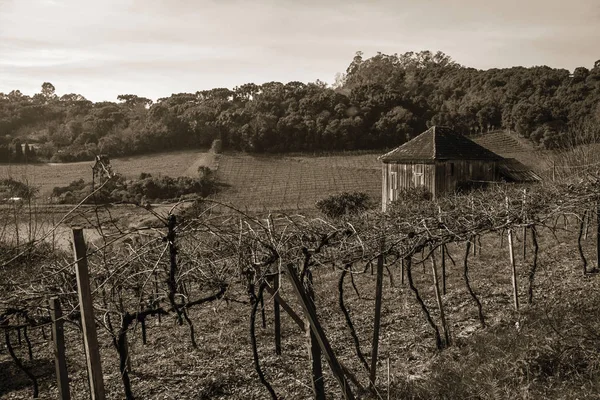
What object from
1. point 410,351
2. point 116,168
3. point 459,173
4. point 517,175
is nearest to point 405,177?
Result: point 459,173

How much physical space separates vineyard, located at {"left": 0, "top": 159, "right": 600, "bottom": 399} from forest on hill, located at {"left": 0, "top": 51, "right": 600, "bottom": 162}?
40.4 metres

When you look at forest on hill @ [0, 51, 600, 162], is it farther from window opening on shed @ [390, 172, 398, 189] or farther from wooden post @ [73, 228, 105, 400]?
wooden post @ [73, 228, 105, 400]

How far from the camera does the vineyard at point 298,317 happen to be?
4.41 metres

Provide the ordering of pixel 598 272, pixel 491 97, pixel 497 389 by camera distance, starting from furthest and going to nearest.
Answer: pixel 491 97
pixel 598 272
pixel 497 389

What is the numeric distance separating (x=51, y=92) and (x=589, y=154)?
97.7 m

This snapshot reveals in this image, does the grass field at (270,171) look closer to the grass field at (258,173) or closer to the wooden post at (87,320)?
the grass field at (258,173)

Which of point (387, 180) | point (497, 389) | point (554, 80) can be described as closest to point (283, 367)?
point (497, 389)

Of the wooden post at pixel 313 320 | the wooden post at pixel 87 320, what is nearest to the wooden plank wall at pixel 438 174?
the wooden post at pixel 313 320

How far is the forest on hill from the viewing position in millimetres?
50094

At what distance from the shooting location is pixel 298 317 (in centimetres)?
514

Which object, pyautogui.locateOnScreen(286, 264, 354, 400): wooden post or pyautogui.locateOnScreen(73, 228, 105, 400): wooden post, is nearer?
pyautogui.locateOnScreen(73, 228, 105, 400): wooden post

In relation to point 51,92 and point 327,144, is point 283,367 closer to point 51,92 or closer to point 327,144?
point 327,144

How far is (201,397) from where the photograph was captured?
6453mm

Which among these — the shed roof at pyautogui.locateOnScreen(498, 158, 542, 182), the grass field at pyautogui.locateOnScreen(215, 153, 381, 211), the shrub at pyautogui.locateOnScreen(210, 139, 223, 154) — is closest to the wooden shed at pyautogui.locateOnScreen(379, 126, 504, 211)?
the shed roof at pyautogui.locateOnScreen(498, 158, 542, 182)
